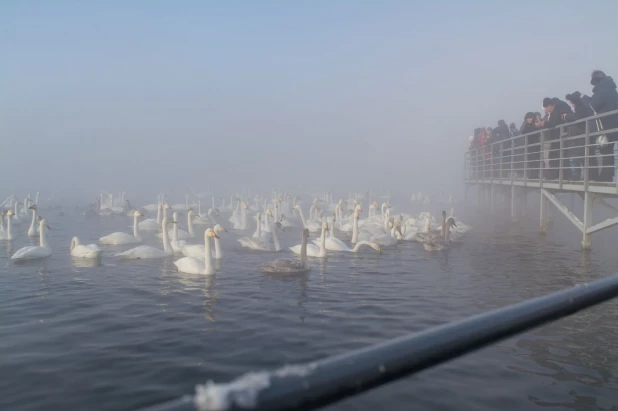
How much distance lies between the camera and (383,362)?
993mm

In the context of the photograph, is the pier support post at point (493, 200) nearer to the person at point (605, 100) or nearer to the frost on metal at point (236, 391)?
the person at point (605, 100)

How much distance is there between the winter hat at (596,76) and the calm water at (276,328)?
4.46m

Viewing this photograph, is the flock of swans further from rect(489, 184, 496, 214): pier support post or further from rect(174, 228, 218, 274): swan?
rect(489, 184, 496, 214): pier support post

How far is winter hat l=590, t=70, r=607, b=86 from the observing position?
12617 millimetres

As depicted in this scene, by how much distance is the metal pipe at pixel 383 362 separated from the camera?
2.77ft

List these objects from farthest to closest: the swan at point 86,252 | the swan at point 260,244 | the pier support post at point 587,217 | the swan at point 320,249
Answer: the swan at point 260,244, the swan at point 320,249, the pier support post at point 587,217, the swan at point 86,252

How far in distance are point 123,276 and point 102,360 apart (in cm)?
524

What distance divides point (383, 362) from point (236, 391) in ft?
1.07

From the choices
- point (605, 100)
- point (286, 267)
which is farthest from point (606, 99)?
point (286, 267)

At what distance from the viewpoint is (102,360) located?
5773mm

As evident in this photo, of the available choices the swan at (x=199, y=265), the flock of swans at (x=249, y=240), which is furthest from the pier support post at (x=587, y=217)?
the swan at (x=199, y=265)

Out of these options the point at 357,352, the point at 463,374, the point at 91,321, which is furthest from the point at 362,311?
the point at 357,352

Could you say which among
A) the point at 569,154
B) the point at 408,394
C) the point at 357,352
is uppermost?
the point at 569,154

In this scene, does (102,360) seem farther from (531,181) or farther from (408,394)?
(531,181)
